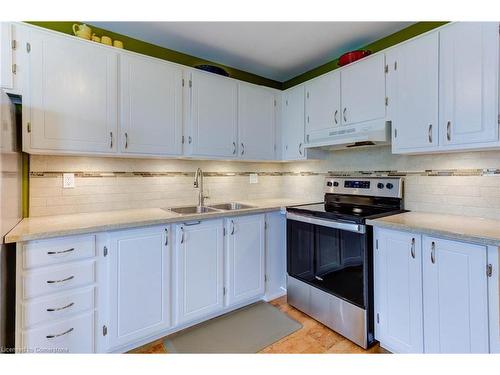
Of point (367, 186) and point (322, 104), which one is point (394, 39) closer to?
point (322, 104)

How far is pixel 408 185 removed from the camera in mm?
2086

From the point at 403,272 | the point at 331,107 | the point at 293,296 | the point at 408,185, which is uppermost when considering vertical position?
the point at 331,107

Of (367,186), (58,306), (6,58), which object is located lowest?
(58,306)

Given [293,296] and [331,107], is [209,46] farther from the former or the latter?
[293,296]

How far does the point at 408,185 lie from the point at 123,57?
2528 mm

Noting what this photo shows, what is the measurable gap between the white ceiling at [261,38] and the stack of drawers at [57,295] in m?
1.81

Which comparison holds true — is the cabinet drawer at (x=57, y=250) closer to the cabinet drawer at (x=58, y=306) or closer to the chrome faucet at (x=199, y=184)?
the cabinet drawer at (x=58, y=306)

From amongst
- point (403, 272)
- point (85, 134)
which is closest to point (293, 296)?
point (403, 272)

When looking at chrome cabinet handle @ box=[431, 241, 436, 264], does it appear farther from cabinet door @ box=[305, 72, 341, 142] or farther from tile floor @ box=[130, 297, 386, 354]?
cabinet door @ box=[305, 72, 341, 142]

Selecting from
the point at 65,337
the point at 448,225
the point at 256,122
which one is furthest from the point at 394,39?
the point at 65,337

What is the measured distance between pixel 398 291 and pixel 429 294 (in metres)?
0.18

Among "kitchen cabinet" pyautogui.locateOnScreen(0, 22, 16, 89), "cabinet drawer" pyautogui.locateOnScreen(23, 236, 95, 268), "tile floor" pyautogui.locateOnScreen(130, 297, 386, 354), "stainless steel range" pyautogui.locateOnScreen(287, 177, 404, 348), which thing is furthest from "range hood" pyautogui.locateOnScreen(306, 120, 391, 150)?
"kitchen cabinet" pyautogui.locateOnScreen(0, 22, 16, 89)

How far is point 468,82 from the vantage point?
1533 millimetres

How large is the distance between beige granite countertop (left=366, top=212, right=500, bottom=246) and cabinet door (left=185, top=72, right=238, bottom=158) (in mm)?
1489
